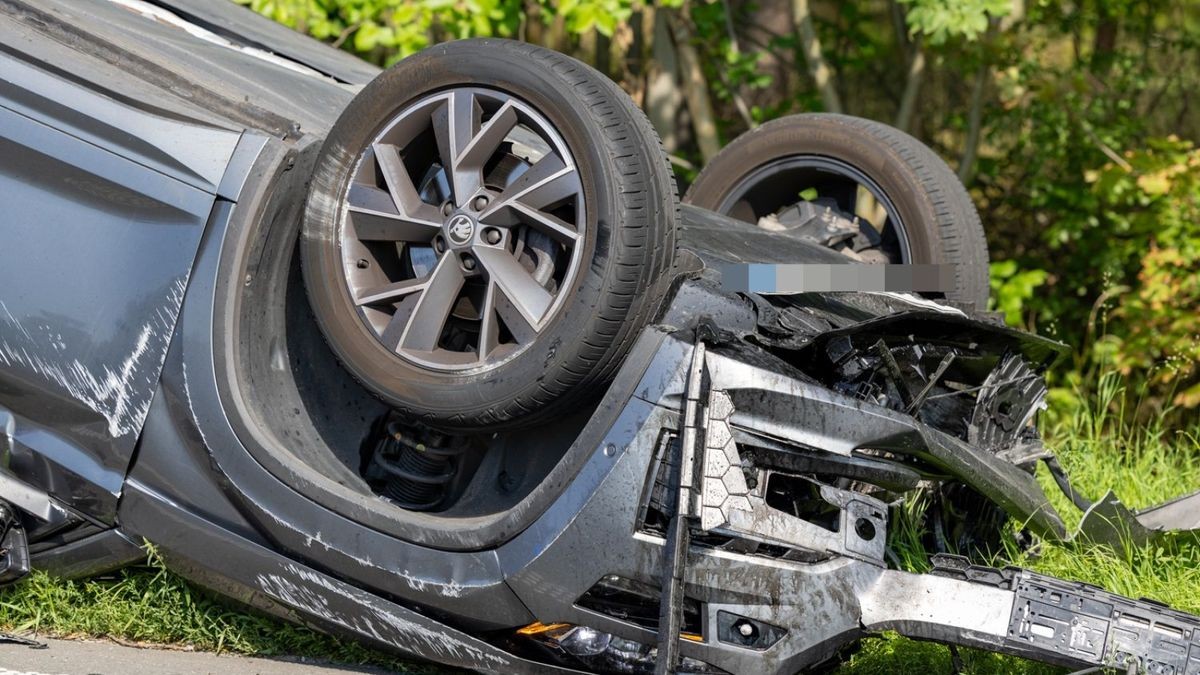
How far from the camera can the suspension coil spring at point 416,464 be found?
11.1ft

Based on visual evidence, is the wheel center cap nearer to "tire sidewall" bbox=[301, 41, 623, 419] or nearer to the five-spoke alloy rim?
the five-spoke alloy rim

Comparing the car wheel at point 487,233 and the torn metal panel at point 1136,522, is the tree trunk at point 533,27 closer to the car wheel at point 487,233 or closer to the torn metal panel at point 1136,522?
the car wheel at point 487,233

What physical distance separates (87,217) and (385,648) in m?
1.22

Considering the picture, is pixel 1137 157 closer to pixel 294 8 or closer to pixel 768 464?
pixel 294 8

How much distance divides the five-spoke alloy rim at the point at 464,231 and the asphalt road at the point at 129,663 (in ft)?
2.81

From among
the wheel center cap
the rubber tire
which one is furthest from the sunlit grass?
the wheel center cap

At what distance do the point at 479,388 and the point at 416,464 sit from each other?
564 millimetres

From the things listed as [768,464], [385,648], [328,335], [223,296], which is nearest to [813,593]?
[768,464]

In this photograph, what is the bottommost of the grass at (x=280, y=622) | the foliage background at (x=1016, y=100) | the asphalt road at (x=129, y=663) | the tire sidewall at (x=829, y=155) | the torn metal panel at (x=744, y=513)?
the asphalt road at (x=129, y=663)

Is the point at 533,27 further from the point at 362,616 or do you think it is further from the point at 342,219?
the point at 362,616

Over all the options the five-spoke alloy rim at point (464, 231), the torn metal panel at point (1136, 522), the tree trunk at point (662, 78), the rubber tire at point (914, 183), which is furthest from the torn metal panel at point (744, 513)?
the tree trunk at point (662, 78)

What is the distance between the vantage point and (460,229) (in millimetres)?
3045

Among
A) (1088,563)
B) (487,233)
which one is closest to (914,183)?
(1088,563)

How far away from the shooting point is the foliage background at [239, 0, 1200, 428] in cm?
627
